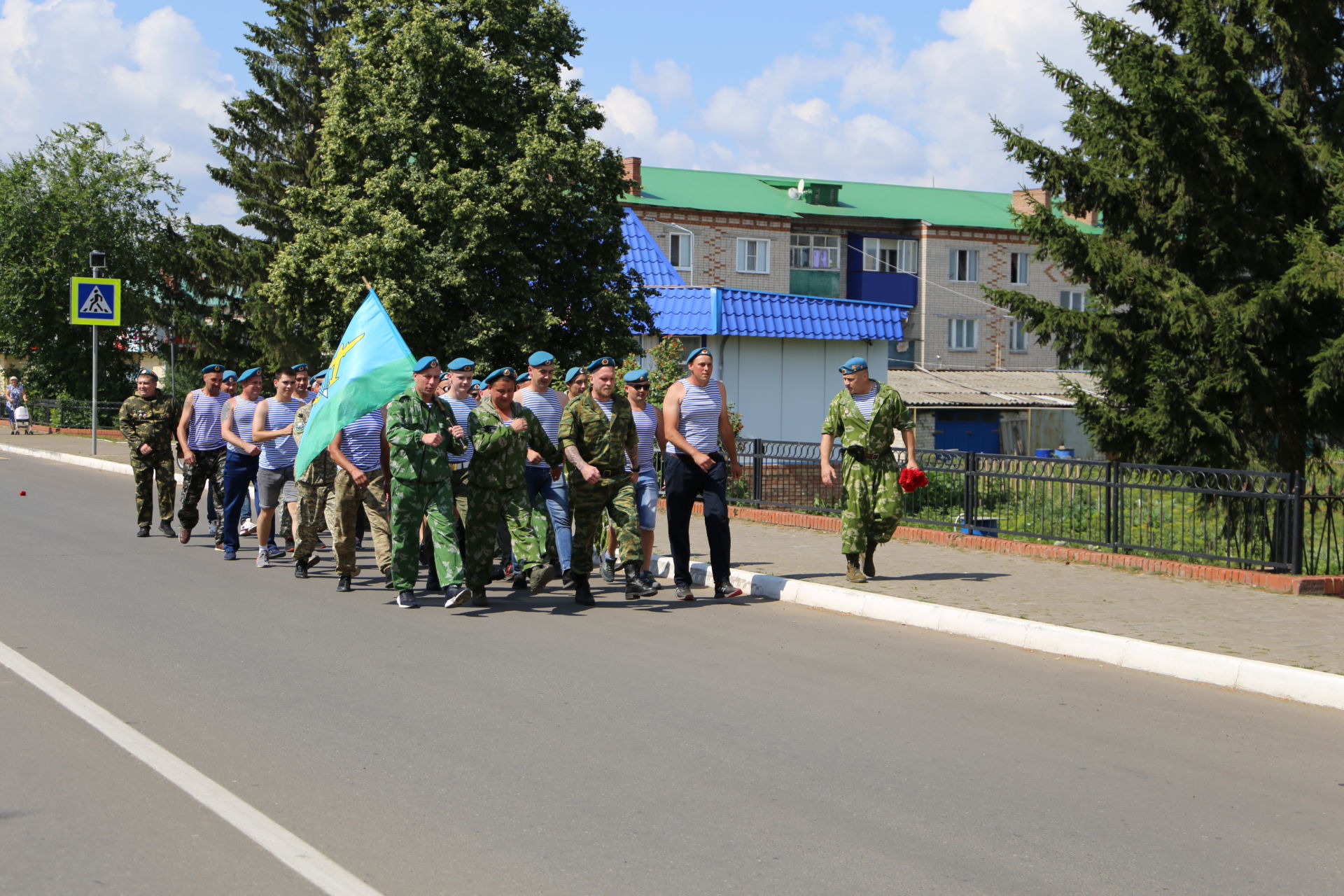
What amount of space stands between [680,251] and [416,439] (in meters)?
44.4

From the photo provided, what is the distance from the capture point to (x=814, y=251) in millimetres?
56062

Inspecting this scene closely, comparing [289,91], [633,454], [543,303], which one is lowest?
[633,454]

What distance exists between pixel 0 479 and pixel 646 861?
21.3 m

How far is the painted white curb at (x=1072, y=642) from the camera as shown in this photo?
24.7ft

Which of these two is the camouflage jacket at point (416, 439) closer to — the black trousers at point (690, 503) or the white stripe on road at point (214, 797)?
the black trousers at point (690, 503)

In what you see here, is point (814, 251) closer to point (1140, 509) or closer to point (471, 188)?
point (471, 188)

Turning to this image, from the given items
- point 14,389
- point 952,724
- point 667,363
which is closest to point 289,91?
point 14,389

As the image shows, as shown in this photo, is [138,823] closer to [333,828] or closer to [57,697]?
[333,828]

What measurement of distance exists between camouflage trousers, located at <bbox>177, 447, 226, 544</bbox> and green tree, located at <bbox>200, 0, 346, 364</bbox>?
90.4 ft

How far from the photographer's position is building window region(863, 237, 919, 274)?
57.5 m

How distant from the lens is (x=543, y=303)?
25.8 m

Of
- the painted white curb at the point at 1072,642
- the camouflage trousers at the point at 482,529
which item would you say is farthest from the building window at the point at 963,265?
the camouflage trousers at the point at 482,529

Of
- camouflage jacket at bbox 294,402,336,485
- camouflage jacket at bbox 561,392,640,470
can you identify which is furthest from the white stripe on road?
camouflage jacket at bbox 294,402,336,485

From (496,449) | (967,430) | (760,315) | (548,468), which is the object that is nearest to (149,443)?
(548,468)
